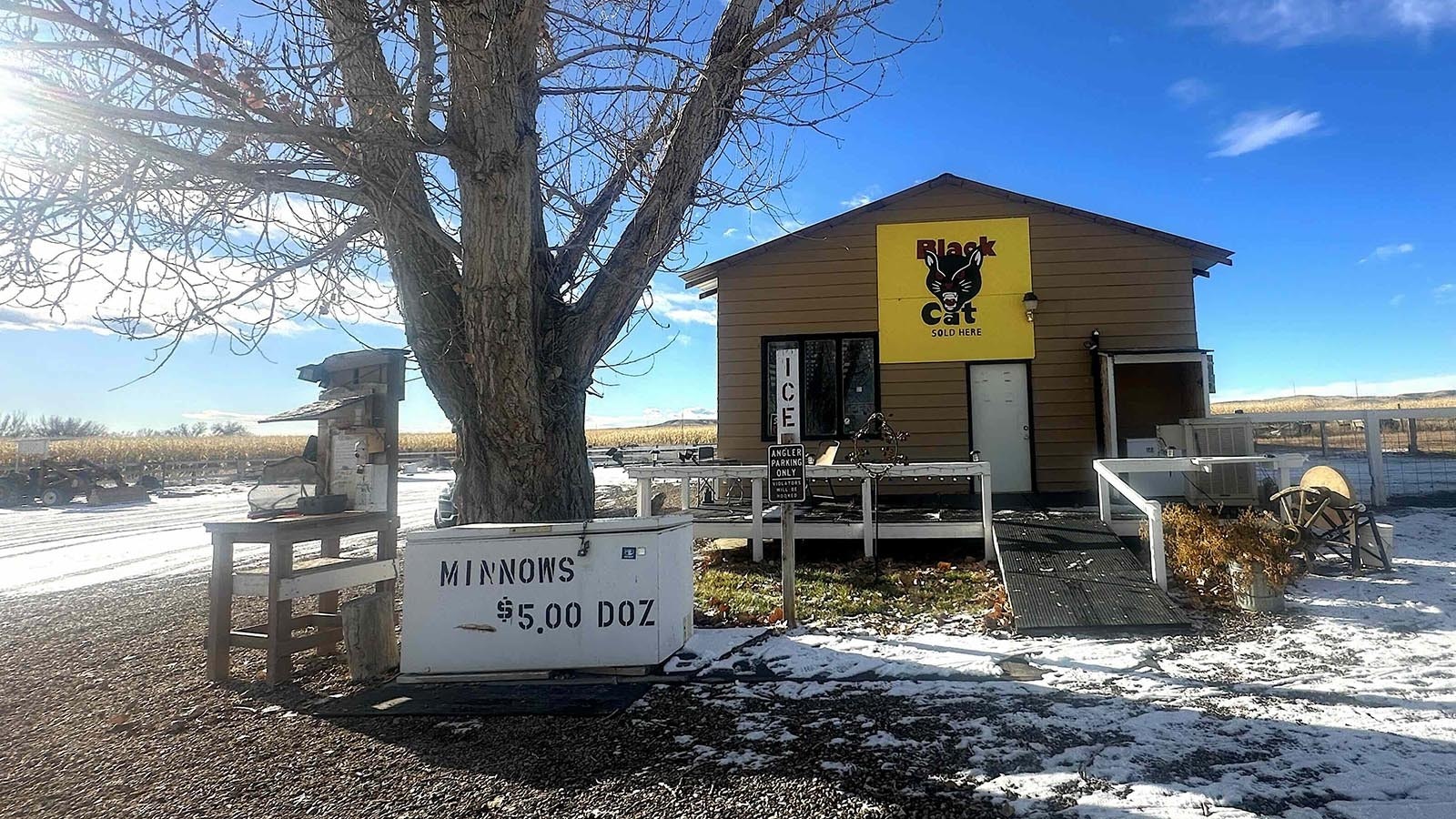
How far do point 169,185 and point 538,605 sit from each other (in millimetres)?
3551

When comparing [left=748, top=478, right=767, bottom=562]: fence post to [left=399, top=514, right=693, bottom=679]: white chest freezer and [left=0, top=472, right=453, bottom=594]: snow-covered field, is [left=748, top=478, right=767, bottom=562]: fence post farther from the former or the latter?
[left=0, top=472, right=453, bottom=594]: snow-covered field

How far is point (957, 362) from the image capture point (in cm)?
1103

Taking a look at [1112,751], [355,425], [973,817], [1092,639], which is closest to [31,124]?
[355,425]

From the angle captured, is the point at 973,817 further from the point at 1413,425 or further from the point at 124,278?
the point at 1413,425

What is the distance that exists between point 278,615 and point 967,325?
9515 mm

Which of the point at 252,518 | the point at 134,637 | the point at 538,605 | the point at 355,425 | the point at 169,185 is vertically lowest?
the point at 134,637

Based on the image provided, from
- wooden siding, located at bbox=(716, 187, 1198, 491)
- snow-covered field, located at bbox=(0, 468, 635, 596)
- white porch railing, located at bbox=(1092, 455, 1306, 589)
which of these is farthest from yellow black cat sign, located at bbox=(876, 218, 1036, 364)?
snow-covered field, located at bbox=(0, 468, 635, 596)

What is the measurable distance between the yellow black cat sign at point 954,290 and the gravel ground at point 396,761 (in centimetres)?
785

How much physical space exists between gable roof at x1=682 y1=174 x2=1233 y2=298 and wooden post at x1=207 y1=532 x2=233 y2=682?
695cm

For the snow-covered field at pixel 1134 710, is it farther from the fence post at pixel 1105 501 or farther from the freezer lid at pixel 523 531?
the fence post at pixel 1105 501

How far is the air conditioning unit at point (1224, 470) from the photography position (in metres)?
8.72

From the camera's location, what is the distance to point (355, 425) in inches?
214

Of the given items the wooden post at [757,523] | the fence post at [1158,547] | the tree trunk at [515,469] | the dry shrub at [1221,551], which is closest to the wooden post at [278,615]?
the tree trunk at [515,469]

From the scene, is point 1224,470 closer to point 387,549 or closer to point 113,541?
point 387,549
